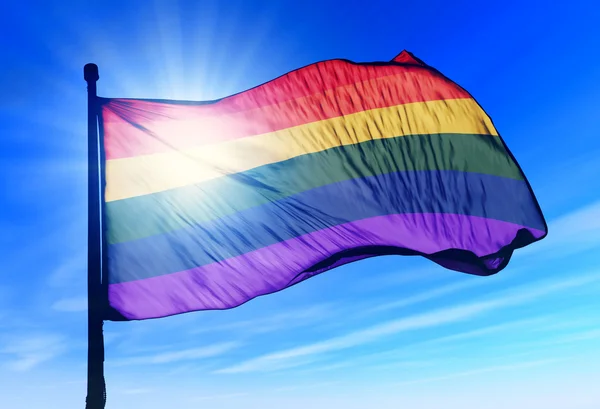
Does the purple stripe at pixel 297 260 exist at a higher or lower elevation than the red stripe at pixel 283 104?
lower

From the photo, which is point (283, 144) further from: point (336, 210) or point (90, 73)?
point (90, 73)

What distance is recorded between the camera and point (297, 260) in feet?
29.4


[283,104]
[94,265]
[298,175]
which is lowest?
[94,265]

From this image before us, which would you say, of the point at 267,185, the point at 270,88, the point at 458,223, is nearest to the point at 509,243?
the point at 458,223

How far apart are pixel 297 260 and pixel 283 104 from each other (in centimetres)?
259

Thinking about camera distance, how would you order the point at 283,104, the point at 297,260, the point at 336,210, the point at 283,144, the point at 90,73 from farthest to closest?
the point at 283,104, the point at 283,144, the point at 336,210, the point at 297,260, the point at 90,73

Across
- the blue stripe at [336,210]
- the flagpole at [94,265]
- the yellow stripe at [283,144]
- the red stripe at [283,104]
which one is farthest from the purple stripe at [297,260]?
the red stripe at [283,104]

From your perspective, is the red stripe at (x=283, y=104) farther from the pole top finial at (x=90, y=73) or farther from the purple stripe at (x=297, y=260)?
the purple stripe at (x=297, y=260)

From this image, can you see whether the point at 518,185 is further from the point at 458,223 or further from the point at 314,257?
the point at 314,257

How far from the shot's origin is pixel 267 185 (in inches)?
373

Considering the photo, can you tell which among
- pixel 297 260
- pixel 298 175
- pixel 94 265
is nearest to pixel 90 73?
pixel 94 265

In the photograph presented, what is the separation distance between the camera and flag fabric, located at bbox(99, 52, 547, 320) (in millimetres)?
8562

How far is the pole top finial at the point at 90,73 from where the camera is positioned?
8.80 meters

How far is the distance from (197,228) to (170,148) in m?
1.31
